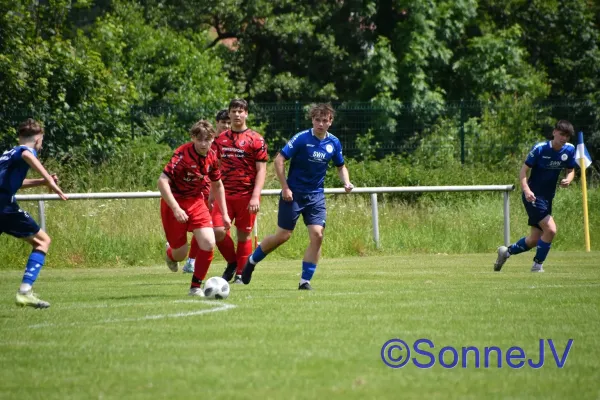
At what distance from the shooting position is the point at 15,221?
32.9ft

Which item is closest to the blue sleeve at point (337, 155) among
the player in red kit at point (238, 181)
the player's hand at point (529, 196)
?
the player in red kit at point (238, 181)

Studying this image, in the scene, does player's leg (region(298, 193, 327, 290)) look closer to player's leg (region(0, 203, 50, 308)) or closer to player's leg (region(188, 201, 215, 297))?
player's leg (region(188, 201, 215, 297))

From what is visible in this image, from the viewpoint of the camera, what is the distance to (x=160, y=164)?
24.9 meters

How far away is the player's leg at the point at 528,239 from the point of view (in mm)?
14641

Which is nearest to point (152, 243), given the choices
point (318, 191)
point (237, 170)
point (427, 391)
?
point (237, 170)

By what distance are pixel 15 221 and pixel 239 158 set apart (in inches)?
139

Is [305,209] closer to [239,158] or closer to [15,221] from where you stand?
[239,158]

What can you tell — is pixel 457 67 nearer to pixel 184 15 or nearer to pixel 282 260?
pixel 184 15

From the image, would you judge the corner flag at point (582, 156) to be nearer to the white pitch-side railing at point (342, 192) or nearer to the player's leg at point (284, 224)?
the white pitch-side railing at point (342, 192)

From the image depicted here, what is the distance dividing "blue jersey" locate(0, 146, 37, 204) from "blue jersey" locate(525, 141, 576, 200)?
7395mm

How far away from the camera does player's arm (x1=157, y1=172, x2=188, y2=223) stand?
999 cm

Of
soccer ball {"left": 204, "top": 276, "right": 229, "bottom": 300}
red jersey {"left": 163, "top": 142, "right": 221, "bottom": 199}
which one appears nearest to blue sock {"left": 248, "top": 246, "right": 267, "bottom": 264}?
red jersey {"left": 163, "top": 142, "right": 221, "bottom": 199}

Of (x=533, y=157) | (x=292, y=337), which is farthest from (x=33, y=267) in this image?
(x=533, y=157)

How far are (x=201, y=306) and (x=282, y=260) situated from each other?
8499 millimetres
